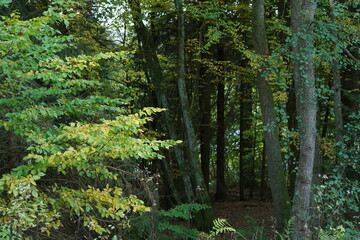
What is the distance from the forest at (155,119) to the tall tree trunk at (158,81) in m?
0.05

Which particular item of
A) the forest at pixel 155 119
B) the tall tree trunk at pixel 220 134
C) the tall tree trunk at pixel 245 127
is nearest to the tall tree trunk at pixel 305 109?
the forest at pixel 155 119

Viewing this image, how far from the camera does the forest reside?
175 inches

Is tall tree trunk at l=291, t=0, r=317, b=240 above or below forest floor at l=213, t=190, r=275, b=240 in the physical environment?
above

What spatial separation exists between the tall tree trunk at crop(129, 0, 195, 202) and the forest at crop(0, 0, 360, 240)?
0.05 metres

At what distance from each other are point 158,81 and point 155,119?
7.63 feet

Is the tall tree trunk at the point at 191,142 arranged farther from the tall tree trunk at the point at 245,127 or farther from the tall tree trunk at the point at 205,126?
the tall tree trunk at the point at 245,127

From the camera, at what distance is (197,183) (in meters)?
12.3

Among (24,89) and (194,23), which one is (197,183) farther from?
(24,89)

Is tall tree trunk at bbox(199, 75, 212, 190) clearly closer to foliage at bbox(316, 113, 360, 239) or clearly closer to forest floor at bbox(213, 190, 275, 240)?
forest floor at bbox(213, 190, 275, 240)

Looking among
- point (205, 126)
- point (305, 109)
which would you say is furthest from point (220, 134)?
point (305, 109)

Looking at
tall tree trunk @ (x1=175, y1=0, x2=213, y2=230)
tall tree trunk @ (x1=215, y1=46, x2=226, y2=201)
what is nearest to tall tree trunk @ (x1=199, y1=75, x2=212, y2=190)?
tall tree trunk @ (x1=215, y1=46, x2=226, y2=201)

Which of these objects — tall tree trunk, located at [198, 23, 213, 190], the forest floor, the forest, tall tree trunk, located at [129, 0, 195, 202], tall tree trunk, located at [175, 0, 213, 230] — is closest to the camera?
the forest

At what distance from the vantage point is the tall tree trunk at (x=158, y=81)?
12.8 meters

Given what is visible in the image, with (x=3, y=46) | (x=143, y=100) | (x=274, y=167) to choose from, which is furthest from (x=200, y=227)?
(x=3, y=46)
